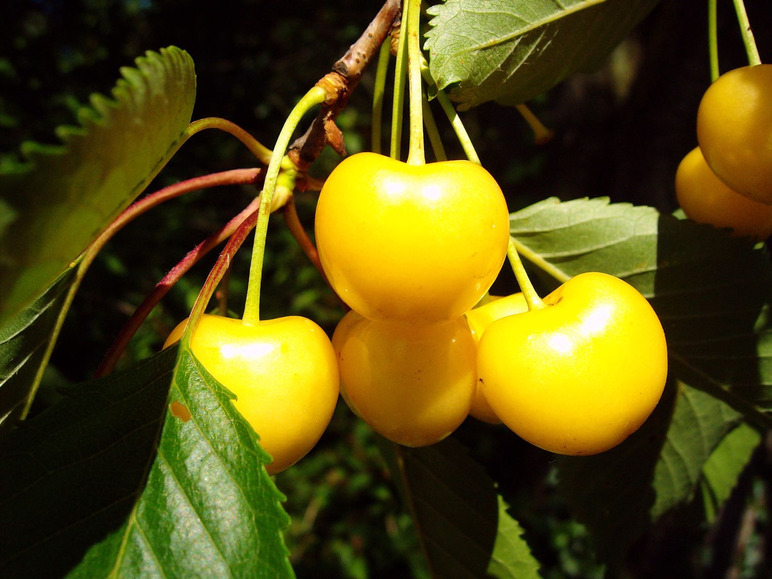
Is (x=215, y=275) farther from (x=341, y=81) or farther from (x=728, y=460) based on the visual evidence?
(x=728, y=460)

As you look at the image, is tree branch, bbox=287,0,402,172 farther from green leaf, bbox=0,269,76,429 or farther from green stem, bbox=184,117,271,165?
green leaf, bbox=0,269,76,429

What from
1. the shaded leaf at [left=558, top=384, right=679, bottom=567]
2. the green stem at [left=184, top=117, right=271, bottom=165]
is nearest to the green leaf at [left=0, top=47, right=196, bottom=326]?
the green stem at [left=184, top=117, right=271, bottom=165]

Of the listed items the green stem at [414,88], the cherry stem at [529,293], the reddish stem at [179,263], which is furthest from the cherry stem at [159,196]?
the cherry stem at [529,293]

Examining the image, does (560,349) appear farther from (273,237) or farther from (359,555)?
(359,555)

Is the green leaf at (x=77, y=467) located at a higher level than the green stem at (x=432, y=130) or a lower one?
lower

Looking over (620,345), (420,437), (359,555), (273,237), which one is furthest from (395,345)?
(359,555)

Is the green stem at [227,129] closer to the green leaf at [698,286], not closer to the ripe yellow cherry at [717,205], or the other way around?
the green leaf at [698,286]
